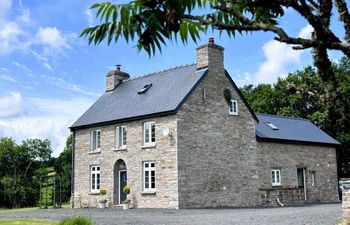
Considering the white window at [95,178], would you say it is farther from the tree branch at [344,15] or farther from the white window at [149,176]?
the tree branch at [344,15]

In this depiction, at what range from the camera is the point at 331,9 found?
7.99 ft

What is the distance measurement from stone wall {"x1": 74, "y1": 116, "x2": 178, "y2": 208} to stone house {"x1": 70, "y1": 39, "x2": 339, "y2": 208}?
0.19ft

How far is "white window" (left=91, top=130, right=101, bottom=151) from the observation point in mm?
30828

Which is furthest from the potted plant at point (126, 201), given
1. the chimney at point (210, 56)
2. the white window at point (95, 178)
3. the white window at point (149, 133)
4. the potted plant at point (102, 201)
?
the chimney at point (210, 56)

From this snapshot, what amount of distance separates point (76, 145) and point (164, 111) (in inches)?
367

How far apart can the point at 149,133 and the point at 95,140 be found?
18.1 feet

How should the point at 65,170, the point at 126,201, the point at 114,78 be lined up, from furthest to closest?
the point at 65,170 < the point at 114,78 < the point at 126,201

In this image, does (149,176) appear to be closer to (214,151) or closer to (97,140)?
(214,151)

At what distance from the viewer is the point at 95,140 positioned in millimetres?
31047

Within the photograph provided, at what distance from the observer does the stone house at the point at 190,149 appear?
1011 inches

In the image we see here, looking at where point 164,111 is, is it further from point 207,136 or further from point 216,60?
point 216,60

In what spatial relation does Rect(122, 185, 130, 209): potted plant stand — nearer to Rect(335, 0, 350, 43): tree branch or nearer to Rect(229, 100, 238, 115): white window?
Rect(229, 100, 238, 115): white window

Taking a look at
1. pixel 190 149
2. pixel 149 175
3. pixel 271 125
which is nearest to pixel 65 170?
pixel 149 175

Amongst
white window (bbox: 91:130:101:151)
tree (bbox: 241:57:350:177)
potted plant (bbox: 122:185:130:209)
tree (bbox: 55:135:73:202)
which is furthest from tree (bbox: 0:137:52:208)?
tree (bbox: 241:57:350:177)
